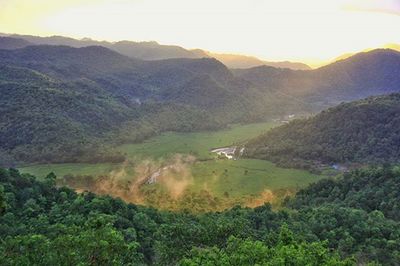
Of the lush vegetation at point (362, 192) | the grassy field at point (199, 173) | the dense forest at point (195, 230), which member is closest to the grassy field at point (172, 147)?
the grassy field at point (199, 173)

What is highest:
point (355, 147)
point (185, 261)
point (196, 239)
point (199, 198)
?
point (185, 261)

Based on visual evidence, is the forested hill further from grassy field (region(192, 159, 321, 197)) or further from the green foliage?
the green foliage

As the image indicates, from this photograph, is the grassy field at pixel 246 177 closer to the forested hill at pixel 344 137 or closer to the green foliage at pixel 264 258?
the forested hill at pixel 344 137

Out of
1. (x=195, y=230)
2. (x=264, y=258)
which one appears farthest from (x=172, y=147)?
(x=264, y=258)

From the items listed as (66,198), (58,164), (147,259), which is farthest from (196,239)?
(58,164)

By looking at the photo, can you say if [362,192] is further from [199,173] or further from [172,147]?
[172,147]

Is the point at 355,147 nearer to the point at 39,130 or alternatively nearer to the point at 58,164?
the point at 58,164
